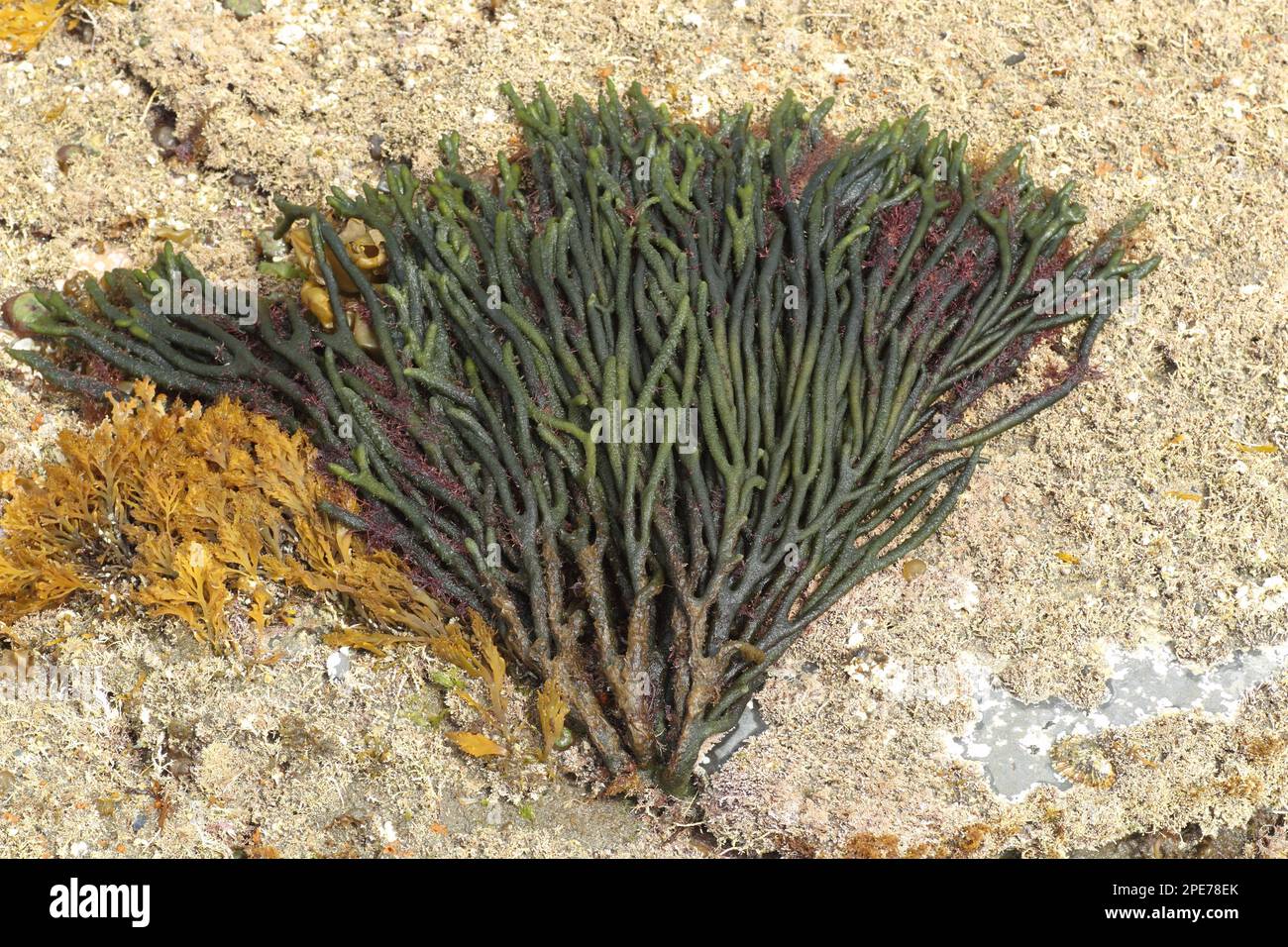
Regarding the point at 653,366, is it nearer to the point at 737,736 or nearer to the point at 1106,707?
the point at 737,736

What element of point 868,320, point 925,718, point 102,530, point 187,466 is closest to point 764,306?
point 868,320

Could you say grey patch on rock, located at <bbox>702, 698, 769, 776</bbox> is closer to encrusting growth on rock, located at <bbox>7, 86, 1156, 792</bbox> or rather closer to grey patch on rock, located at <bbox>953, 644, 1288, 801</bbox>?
encrusting growth on rock, located at <bbox>7, 86, 1156, 792</bbox>

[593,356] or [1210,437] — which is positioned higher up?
[593,356]

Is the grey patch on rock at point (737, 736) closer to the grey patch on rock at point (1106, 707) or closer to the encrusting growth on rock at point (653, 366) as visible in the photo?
the encrusting growth on rock at point (653, 366)

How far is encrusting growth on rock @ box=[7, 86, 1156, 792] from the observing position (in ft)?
9.96

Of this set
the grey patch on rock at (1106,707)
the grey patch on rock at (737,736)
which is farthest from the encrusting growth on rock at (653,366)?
the grey patch on rock at (1106,707)

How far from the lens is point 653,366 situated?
10.2 feet

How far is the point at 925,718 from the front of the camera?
3098 mm

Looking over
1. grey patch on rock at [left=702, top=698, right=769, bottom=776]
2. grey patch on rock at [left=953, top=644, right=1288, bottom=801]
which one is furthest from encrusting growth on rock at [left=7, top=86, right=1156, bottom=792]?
grey patch on rock at [left=953, top=644, right=1288, bottom=801]

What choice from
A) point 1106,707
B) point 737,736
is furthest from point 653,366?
point 1106,707

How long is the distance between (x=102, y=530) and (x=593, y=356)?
1483 millimetres

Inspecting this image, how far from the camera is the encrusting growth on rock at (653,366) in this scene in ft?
9.96
